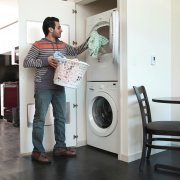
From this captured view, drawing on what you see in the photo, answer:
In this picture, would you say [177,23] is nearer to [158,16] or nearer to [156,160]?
[158,16]

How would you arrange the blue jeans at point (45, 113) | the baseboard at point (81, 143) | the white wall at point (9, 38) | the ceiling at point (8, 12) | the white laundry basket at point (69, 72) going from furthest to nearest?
the white wall at point (9, 38) < the ceiling at point (8, 12) < the baseboard at point (81, 143) < the blue jeans at point (45, 113) < the white laundry basket at point (69, 72)

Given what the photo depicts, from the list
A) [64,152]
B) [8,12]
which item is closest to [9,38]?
[8,12]

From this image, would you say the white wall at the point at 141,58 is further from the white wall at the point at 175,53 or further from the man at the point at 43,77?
the man at the point at 43,77

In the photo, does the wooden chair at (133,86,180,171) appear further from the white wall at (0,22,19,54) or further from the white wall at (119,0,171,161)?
the white wall at (0,22,19,54)

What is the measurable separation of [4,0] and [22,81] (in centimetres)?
255

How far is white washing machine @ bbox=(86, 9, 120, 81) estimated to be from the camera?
2.86m

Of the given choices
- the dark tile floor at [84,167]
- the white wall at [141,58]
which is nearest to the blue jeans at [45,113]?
the dark tile floor at [84,167]

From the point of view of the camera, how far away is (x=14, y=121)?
5.55 meters

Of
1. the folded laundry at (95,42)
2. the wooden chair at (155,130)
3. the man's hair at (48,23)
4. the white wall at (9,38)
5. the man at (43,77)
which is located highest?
the white wall at (9,38)

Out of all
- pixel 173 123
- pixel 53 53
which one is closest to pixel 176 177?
pixel 173 123

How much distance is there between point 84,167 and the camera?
272cm

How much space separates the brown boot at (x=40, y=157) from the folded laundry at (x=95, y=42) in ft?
4.05

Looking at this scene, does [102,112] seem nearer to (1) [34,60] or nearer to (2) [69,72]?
(2) [69,72]

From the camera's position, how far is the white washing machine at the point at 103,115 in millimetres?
3086
